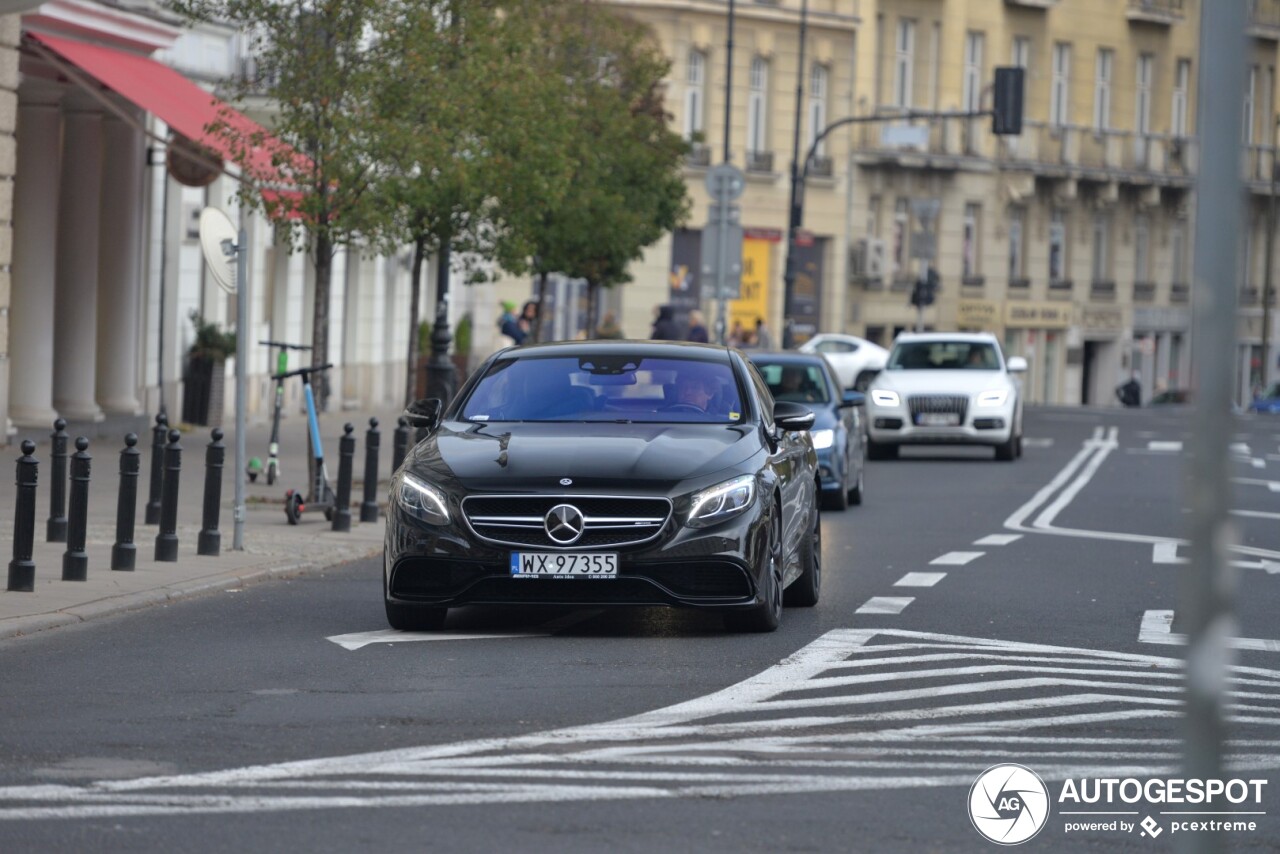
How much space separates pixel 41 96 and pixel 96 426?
12.4 feet

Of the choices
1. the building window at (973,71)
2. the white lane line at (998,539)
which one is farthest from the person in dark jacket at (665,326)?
the building window at (973,71)

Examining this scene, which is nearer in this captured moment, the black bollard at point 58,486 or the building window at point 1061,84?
the black bollard at point 58,486

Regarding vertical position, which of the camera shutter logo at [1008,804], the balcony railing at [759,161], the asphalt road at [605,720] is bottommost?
the asphalt road at [605,720]

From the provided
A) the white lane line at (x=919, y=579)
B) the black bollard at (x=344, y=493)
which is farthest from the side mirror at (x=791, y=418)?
the black bollard at (x=344, y=493)

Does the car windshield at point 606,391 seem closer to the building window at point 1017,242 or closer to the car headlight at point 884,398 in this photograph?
the car headlight at point 884,398

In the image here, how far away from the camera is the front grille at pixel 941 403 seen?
1289 inches

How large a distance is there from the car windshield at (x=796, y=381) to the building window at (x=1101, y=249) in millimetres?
56532

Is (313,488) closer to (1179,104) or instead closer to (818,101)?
(818,101)

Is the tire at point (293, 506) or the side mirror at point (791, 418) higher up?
the side mirror at point (791, 418)

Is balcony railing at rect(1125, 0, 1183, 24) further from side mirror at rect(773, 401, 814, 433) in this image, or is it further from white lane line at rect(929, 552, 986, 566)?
side mirror at rect(773, 401, 814, 433)

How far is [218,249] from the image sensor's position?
664 inches

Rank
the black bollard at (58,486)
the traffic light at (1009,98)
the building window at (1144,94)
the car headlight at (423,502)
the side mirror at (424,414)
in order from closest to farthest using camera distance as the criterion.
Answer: the car headlight at (423,502) < the side mirror at (424,414) < the black bollard at (58,486) < the traffic light at (1009,98) < the building window at (1144,94)

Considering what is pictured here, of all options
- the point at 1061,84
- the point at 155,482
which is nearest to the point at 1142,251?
the point at 1061,84

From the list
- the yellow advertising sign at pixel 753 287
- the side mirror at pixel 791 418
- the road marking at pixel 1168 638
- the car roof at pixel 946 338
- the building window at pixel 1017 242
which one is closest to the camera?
the road marking at pixel 1168 638
